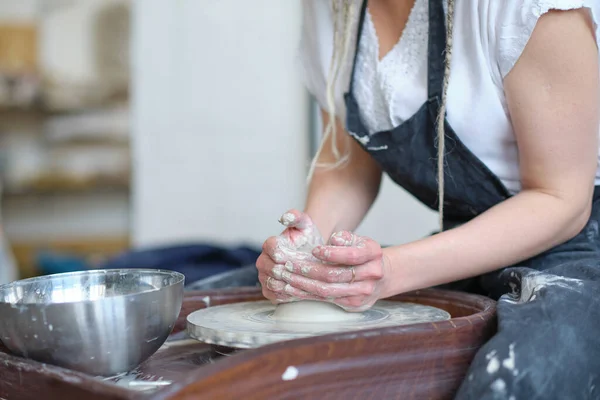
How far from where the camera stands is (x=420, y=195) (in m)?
1.15

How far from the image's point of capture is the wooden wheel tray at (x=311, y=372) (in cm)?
57

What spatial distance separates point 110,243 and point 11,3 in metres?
1.61

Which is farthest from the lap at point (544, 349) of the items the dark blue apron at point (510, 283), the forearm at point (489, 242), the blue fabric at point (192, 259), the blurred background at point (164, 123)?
the blurred background at point (164, 123)

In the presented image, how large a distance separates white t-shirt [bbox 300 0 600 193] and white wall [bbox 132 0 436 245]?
1959mm

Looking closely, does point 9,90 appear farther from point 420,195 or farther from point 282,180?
point 420,195

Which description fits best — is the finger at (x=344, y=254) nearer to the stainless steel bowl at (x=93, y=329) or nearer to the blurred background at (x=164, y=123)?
the stainless steel bowl at (x=93, y=329)

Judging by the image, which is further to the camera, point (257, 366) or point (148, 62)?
point (148, 62)

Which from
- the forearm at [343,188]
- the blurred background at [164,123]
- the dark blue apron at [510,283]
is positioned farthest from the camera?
the blurred background at [164,123]

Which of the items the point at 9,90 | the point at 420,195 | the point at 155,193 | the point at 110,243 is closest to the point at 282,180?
the point at 155,193

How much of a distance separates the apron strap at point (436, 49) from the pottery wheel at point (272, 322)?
0.32 m

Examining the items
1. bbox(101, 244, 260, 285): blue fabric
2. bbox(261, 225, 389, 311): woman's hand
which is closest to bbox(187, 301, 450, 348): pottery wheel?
bbox(261, 225, 389, 311): woman's hand

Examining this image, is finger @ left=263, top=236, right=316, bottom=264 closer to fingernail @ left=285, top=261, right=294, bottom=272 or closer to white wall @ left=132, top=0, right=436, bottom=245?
fingernail @ left=285, top=261, right=294, bottom=272

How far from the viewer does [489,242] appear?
0.89 meters

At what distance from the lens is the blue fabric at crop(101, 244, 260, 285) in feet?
6.45
